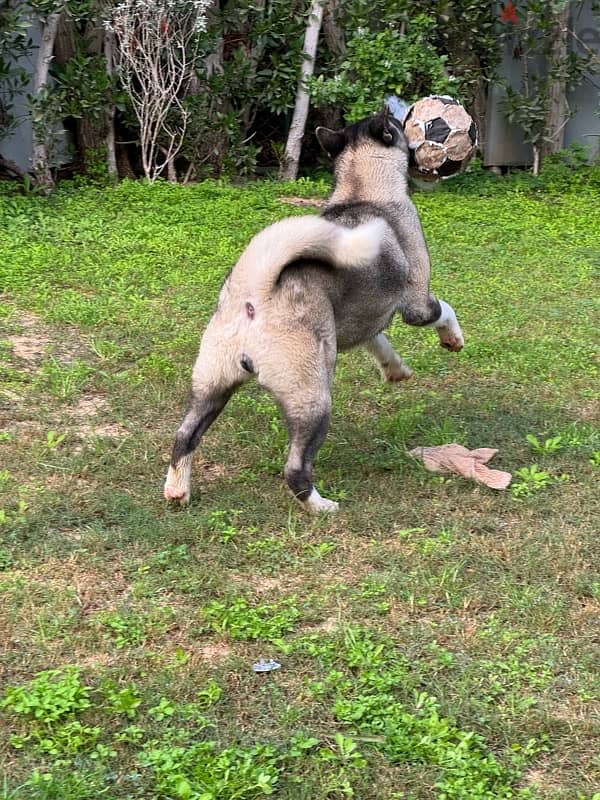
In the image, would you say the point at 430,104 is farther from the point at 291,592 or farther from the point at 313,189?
the point at 313,189

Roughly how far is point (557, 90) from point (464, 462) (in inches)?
358

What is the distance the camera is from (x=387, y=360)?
236 inches

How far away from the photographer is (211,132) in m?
12.4

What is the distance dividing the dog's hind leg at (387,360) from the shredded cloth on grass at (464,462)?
66 centimetres

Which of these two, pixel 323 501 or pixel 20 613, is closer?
pixel 20 613

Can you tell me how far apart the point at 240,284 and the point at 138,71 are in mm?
7641

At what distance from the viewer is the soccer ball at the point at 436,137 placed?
18.2ft

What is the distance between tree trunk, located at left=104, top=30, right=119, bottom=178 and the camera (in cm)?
1169

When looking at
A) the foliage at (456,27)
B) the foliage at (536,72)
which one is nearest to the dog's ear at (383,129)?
the foliage at (456,27)

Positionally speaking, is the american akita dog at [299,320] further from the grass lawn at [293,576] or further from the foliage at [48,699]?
the foliage at [48,699]

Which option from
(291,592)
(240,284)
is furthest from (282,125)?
(291,592)

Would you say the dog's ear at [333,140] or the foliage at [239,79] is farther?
the foliage at [239,79]

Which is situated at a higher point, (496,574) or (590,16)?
(590,16)

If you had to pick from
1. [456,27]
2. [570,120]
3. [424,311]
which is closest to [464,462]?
[424,311]
